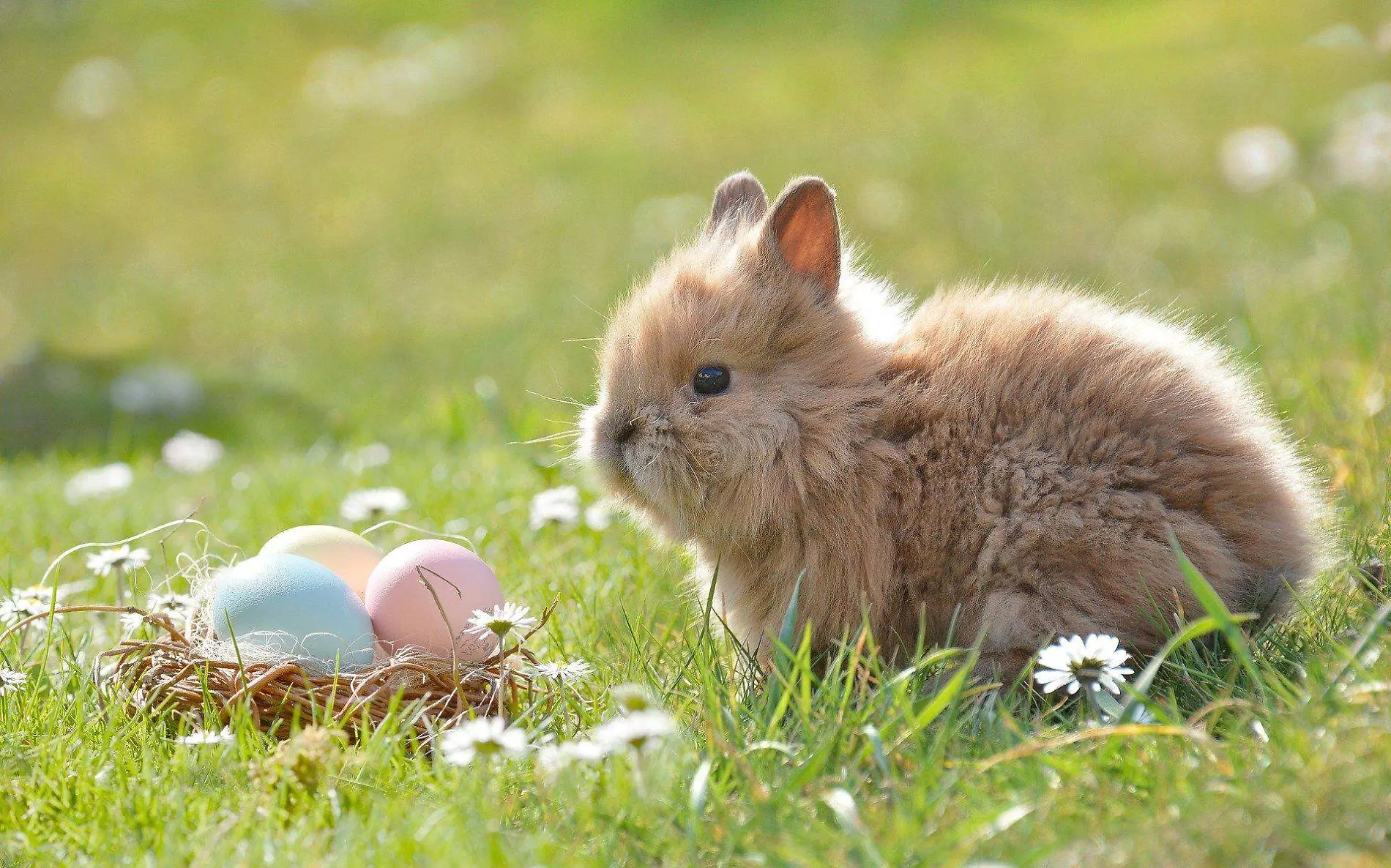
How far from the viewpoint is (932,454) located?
2.57 meters

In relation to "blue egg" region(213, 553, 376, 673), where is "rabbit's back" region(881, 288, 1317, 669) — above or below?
above

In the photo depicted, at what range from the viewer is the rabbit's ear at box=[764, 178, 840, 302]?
2.75 m

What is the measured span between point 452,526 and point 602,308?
10.9 ft

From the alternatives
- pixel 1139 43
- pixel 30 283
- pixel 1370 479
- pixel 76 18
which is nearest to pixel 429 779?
pixel 1370 479

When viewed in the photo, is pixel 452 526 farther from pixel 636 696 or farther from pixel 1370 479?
pixel 1370 479

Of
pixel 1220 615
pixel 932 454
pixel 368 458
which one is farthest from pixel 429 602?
pixel 368 458

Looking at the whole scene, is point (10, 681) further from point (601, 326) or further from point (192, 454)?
point (601, 326)

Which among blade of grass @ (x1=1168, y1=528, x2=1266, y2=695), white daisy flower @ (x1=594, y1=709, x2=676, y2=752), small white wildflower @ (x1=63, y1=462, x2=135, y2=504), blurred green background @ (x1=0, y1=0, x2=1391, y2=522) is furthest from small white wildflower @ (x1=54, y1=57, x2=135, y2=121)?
blade of grass @ (x1=1168, y1=528, x2=1266, y2=695)

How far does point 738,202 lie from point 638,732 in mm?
1659

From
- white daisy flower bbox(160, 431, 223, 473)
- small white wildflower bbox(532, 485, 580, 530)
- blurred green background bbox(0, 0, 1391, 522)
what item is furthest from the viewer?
blurred green background bbox(0, 0, 1391, 522)

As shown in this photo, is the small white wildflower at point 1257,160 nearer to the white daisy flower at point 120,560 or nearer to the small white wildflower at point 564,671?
the small white wildflower at point 564,671

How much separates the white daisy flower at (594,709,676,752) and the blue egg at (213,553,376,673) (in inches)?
32.3

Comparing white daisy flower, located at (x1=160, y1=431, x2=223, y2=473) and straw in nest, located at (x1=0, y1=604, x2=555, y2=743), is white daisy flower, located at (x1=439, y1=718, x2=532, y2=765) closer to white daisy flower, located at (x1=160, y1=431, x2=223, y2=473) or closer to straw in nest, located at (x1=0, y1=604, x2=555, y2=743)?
straw in nest, located at (x1=0, y1=604, x2=555, y2=743)

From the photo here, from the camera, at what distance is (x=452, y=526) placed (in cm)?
363
